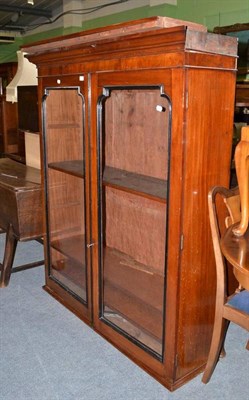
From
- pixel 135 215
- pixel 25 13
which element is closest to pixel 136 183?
pixel 135 215

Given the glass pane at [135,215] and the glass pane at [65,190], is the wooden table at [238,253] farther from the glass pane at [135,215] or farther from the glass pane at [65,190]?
the glass pane at [65,190]

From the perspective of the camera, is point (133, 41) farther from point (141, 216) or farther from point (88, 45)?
point (141, 216)

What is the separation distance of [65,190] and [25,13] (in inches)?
203

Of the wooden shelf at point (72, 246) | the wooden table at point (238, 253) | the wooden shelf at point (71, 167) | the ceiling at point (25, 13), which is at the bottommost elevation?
the wooden shelf at point (72, 246)

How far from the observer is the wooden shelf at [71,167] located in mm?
2357

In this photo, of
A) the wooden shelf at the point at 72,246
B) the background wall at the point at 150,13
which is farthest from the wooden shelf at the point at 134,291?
the background wall at the point at 150,13

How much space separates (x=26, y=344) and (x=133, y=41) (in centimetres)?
172

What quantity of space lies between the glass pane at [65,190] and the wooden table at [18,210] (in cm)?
18

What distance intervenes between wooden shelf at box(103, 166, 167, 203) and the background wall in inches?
93.6

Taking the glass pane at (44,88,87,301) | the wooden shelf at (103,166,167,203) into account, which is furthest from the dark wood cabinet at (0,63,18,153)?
the wooden shelf at (103,166,167,203)

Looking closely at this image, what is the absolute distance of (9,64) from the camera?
5.03m

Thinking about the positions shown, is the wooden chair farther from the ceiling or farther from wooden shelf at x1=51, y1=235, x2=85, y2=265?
the ceiling

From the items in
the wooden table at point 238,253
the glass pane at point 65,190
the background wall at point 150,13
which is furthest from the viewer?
the background wall at point 150,13

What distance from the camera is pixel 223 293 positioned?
5.85ft
